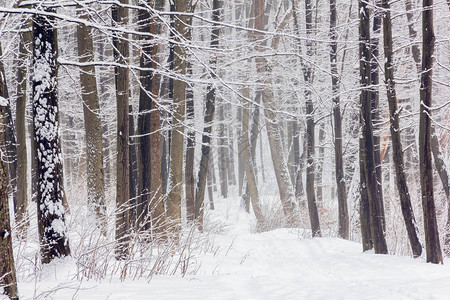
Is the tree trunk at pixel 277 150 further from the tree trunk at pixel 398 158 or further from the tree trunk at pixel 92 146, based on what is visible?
the tree trunk at pixel 398 158

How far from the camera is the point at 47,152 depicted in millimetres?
5574

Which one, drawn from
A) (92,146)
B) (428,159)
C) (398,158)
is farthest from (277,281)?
(92,146)

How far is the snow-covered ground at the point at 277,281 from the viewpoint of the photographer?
4996 mm

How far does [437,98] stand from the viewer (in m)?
16.3

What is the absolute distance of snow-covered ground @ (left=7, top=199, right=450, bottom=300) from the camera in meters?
5.00

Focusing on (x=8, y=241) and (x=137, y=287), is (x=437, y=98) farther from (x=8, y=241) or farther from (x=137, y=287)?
(x=8, y=241)

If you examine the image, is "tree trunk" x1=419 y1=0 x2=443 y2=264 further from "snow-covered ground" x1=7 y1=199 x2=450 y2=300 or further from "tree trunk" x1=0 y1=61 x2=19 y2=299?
"tree trunk" x1=0 y1=61 x2=19 y2=299

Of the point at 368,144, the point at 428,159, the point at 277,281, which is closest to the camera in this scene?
the point at 277,281

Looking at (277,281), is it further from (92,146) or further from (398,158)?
(92,146)

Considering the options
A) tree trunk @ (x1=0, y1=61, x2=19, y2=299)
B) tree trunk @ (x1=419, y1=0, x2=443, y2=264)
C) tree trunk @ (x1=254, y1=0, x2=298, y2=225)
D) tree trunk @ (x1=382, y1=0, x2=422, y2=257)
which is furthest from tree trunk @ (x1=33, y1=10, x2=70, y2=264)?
tree trunk @ (x1=254, y1=0, x2=298, y2=225)

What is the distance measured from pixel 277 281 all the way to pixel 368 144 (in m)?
4.56

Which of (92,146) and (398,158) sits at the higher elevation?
(92,146)

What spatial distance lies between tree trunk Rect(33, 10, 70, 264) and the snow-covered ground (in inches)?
11.7

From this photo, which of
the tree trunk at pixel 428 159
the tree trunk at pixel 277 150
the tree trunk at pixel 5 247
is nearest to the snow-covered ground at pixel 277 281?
the tree trunk at pixel 5 247
